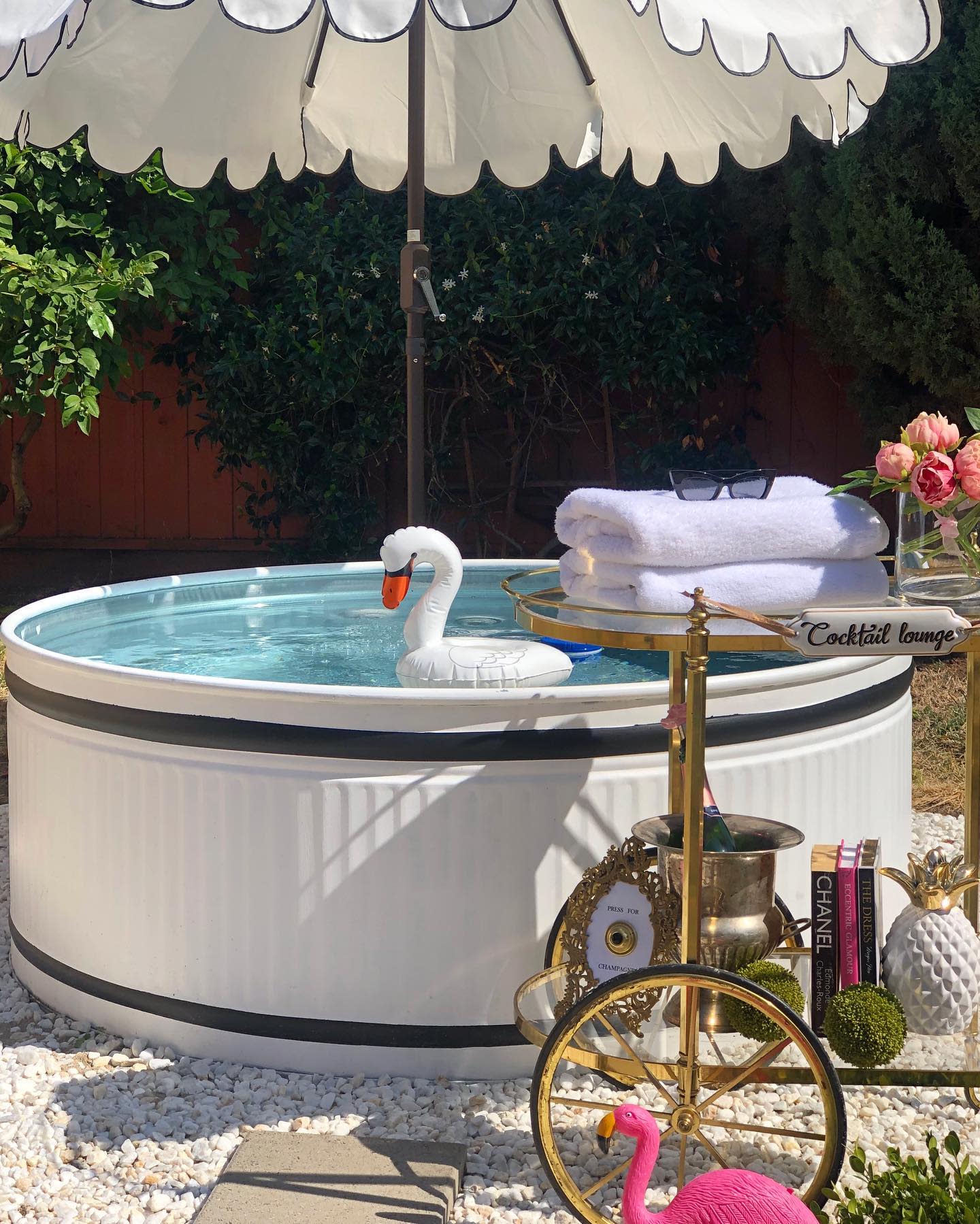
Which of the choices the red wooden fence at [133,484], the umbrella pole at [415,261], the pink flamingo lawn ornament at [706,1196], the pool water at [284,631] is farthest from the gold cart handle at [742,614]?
the red wooden fence at [133,484]

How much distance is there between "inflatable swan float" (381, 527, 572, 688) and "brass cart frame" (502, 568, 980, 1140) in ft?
2.27

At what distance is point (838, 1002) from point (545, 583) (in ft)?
4.58

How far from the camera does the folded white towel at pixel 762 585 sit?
2166 millimetres

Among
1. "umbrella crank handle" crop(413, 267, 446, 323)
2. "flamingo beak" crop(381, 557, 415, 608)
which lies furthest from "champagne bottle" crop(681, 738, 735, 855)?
"umbrella crank handle" crop(413, 267, 446, 323)

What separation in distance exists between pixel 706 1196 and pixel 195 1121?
105cm

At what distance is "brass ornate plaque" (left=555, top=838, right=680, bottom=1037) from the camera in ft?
7.27

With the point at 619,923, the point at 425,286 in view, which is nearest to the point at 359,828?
the point at 619,923

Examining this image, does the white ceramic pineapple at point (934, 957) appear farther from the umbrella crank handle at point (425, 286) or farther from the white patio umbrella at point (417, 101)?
the umbrella crank handle at point (425, 286)

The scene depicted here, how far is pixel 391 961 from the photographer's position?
2477mm

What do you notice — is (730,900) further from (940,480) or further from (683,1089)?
(940,480)

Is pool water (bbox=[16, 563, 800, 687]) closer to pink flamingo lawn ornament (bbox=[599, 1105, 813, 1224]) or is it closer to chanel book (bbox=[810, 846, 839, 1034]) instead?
chanel book (bbox=[810, 846, 839, 1034])

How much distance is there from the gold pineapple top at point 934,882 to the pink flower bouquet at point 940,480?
460mm

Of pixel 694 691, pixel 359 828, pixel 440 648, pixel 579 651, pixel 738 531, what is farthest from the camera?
pixel 579 651

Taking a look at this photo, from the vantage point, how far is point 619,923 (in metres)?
2.25
